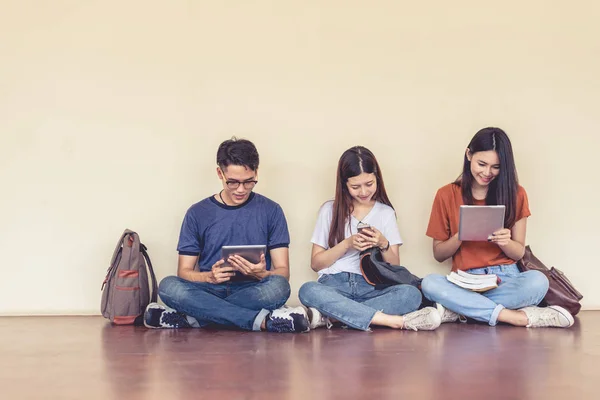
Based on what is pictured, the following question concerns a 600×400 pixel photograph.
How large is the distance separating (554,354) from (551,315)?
31.7 inches

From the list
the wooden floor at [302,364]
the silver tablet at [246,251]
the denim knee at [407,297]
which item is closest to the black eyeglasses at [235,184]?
the silver tablet at [246,251]

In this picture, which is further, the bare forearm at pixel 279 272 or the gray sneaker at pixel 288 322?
the bare forearm at pixel 279 272

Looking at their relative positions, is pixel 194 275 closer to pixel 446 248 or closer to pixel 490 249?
pixel 446 248

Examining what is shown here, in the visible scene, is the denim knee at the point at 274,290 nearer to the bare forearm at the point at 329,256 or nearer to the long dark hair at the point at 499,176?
the bare forearm at the point at 329,256

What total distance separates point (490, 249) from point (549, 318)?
1.71ft

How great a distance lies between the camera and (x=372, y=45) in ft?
14.3

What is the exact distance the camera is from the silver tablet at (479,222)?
12.0 ft

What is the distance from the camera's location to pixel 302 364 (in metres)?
2.71

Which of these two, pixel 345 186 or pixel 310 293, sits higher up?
pixel 345 186

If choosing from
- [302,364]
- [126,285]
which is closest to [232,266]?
[126,285]

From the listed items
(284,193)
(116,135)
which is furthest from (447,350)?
(116,135)

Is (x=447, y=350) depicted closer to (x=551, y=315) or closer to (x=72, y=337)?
(x=551, y=315)

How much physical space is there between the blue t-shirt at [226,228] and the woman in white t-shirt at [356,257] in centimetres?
24

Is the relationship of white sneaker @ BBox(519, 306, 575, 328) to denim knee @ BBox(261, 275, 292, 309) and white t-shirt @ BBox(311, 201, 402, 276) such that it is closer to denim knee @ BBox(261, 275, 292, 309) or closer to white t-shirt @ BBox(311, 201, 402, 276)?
white t-shirt @ BBox(311, 201, 402, 276)
